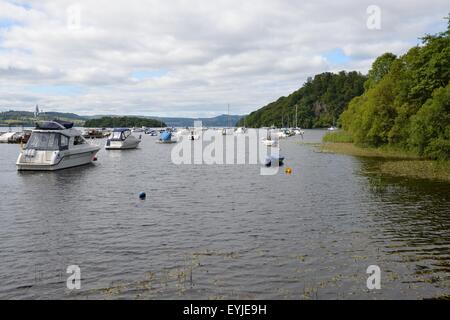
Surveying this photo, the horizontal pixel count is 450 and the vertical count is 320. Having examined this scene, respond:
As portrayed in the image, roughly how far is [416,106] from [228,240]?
1851 inches

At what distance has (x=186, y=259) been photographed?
17.9 metres

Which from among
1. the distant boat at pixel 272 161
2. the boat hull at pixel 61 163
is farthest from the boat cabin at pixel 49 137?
the distant boat at pixel 272 161

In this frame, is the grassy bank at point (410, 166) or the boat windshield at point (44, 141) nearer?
the grassy bank at point (410, 166)

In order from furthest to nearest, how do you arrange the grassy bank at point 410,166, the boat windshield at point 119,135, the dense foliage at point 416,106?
the boat windshield at point 119,135 → the dense foliage at point 416,106 → the grassy bank at point 410,166

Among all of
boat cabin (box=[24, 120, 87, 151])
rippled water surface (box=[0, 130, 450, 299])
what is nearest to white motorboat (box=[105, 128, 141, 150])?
boat cabin (box=[24, 120, 87, 151])

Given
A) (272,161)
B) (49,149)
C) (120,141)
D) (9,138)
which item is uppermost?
(9,138)

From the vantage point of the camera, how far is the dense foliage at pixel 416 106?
43.9 meters

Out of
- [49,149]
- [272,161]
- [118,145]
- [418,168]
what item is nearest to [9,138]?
[118,145]

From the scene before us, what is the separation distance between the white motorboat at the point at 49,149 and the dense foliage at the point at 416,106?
39447 millimetres

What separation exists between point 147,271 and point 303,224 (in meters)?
10.3

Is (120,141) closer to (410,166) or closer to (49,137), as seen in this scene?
(49,137)

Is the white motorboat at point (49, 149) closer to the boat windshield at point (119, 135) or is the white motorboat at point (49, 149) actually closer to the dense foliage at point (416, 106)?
the boat windshield at point (119, 135)

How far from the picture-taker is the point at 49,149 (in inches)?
1967
